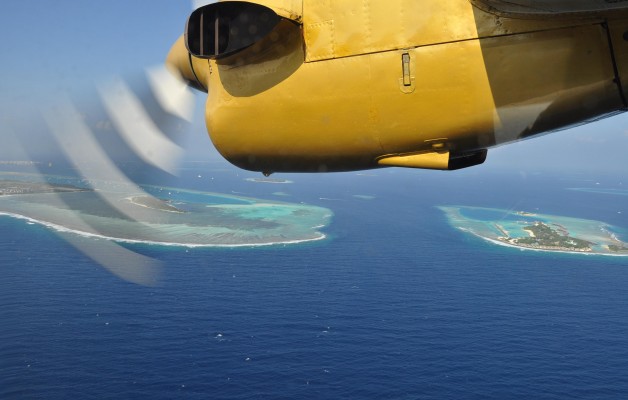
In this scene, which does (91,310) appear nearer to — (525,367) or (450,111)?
(525,367)

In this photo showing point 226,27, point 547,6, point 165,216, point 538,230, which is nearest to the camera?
point 547,6

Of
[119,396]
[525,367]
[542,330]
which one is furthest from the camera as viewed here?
[542,330]

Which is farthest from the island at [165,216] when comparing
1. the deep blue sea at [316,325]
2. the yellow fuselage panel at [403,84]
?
the yellow fuselage panel at [403,84]

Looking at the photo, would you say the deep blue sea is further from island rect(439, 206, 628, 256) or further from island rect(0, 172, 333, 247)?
island rect(439, 206, 628, 256)

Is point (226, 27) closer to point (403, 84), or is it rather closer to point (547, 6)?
point (403, 84)

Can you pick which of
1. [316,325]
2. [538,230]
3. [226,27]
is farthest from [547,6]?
[538,230]

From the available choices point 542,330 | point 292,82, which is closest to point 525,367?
point 542,330
